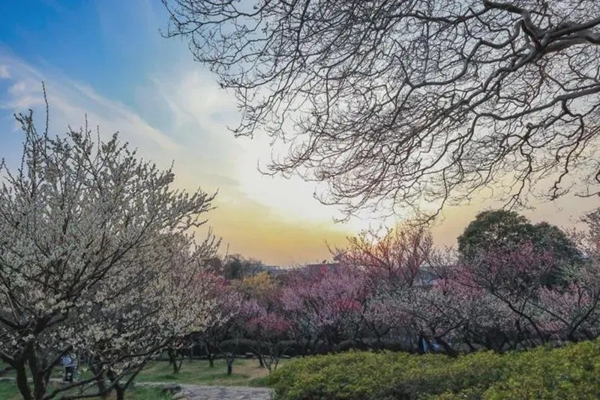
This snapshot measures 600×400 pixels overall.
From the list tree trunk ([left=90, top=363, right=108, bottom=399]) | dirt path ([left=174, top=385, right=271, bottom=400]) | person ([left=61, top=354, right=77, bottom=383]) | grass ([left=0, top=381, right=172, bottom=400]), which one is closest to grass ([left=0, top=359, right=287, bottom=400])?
grass ([left=0, top=381, right=172, bottom=400])

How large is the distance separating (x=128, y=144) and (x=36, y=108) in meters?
0.77

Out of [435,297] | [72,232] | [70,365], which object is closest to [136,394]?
[70,365]

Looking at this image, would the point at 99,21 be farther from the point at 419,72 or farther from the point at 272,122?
the point at 419,72

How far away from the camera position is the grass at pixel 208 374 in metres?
12.5

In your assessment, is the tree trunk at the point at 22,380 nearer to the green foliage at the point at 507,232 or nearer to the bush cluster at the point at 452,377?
the bush cluster at the point at 452,377

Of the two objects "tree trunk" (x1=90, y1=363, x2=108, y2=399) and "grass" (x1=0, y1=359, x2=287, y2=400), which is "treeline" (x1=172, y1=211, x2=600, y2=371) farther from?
"tree trunk" (x1=90, y1=363, x2=108, y2=399)

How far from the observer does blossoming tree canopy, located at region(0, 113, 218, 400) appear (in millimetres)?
3061

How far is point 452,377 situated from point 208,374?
37.2ft

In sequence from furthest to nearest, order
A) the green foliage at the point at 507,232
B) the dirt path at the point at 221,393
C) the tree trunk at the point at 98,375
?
the green foliage at the point at 507,232 → the dirt path at the point at 221,393 → the tree trunk at the point at 98,375

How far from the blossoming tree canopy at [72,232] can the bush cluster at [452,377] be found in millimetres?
2428

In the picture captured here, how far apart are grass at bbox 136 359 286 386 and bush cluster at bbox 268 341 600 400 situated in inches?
243

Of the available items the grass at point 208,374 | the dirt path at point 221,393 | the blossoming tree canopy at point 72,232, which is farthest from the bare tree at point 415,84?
the grass at point 208,374

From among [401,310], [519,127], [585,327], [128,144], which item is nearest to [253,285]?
[401,310]

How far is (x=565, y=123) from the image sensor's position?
6426mm
